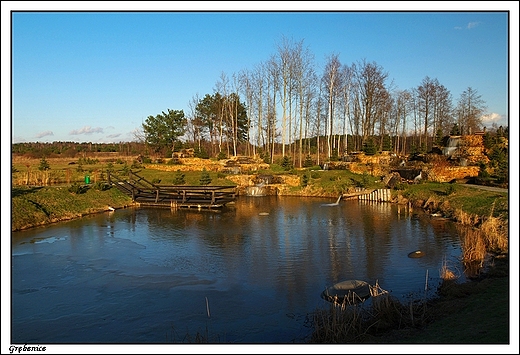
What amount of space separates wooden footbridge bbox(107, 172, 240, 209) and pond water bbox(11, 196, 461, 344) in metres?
4.07

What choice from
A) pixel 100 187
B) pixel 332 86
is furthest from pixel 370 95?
pixel 100 187

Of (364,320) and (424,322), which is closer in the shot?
(424,322)

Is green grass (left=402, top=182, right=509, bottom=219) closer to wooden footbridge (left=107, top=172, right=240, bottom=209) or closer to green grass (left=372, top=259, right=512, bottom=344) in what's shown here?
green grass (left=372, top=259, right=512, bottom=344)

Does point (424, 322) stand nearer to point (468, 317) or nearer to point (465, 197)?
point (468, 317)

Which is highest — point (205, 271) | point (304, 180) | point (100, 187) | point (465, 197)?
point (304, 180)

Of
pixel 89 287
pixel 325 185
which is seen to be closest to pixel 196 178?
pixel 325 185

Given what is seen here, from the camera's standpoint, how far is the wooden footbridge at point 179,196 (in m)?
26.3

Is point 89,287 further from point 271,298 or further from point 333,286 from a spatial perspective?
point 333,286

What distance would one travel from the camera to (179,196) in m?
27.5

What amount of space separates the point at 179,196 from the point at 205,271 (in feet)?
50.2

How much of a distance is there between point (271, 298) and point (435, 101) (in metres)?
46.0

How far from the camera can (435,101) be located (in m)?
49.5

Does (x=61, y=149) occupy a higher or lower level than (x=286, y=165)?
higher

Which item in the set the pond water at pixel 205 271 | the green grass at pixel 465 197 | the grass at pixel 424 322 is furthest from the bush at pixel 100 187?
the grass at pixel 424 322
